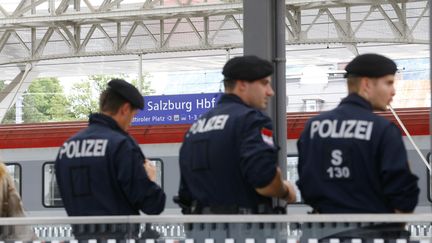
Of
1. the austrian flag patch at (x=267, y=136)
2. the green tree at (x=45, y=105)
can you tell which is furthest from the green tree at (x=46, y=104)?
the austrian flag patch at (x=267, y=136)

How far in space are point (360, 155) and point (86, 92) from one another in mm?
52533

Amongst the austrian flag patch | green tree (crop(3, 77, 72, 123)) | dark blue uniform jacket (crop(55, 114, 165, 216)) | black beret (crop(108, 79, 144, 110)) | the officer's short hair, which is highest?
the officer's short hair

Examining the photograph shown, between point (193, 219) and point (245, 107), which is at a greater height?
point (245, 107)

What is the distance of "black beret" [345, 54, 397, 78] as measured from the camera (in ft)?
17.2

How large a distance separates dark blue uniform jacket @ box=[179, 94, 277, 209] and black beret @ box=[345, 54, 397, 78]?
49 centimetres

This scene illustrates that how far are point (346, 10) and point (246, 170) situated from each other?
63.6ft

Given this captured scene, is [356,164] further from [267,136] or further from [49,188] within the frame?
[49,188]

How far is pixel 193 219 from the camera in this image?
17.2 ft

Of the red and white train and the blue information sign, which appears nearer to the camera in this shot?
the red and white train

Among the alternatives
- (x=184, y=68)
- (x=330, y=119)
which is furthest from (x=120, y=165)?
(x=184, y=68)

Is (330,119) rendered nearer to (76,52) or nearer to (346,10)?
(346,10)

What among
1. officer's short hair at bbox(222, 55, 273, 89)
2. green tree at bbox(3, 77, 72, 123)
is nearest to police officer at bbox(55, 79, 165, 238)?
officer's short hair at bbox(222, 55, 273, 89)

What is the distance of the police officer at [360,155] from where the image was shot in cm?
502

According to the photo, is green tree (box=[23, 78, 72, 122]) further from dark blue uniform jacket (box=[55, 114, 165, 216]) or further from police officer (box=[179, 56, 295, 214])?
police officer (box=[179, 56, 295, 214])
